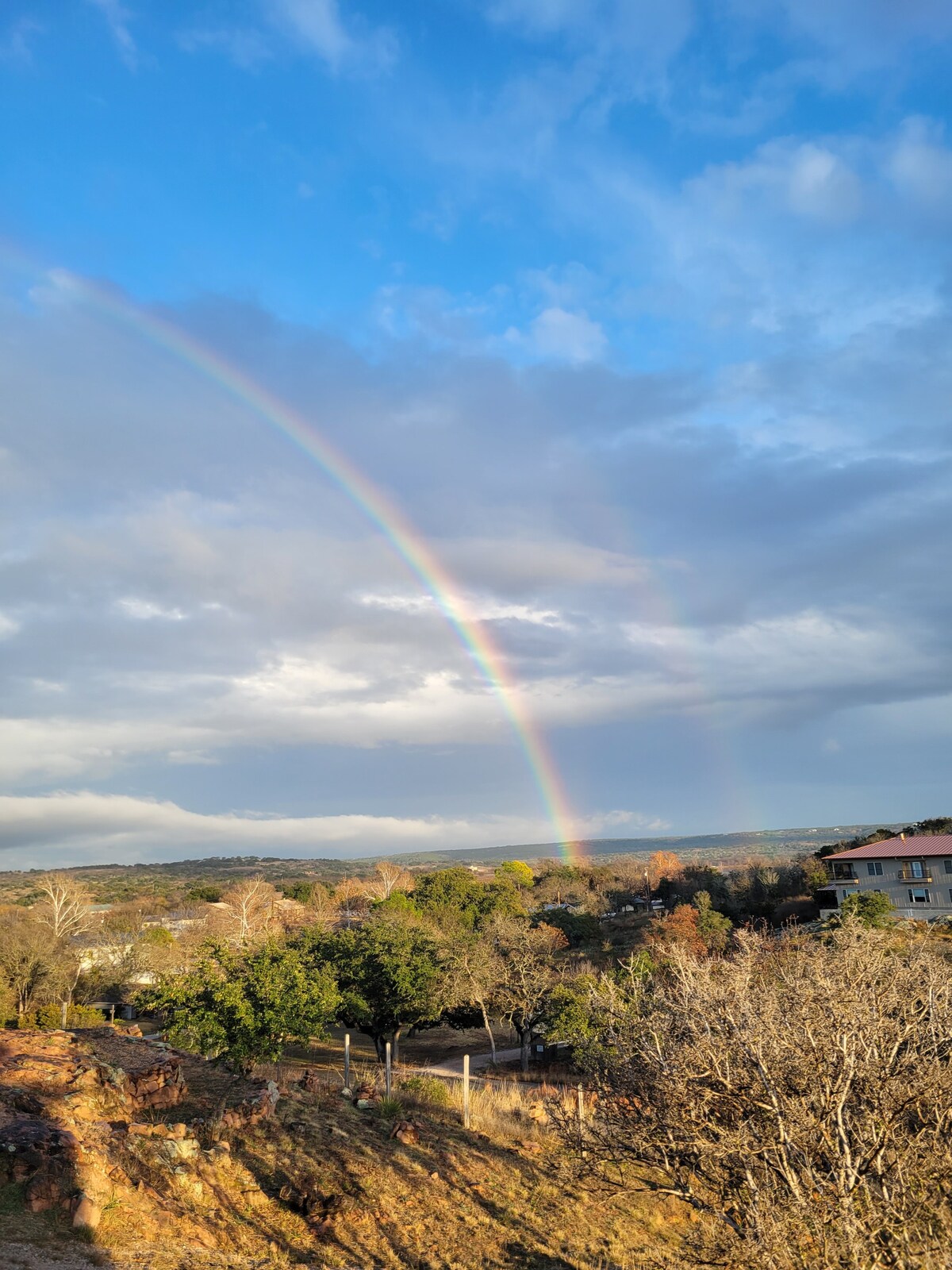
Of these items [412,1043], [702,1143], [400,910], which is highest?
→ [702,1143]

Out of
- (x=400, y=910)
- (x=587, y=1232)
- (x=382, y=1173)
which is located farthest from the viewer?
(x=400, y=910)

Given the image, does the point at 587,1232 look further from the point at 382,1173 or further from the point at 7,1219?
the point at 7,1219

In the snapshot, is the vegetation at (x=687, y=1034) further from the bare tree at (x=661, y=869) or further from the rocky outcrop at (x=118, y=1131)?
the bare tree at (x=661, y=869)

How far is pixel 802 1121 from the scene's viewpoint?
7281 millimetres

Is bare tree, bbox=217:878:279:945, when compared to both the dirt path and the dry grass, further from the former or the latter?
the dry grass

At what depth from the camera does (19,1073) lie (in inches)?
698

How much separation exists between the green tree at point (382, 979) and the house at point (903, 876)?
117ft

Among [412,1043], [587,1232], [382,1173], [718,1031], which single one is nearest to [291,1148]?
[382,1173]

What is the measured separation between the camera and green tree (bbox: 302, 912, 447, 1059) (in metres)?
29.6

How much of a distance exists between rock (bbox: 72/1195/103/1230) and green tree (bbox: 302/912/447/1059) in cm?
1576

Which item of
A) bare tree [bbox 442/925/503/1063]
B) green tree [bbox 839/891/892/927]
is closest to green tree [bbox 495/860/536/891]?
green tree [bbox 839/891/892/927]

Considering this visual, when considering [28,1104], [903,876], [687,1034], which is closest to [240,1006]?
[28,1104]

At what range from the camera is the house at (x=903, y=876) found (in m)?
55.5

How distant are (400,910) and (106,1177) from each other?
4524 centimetres
